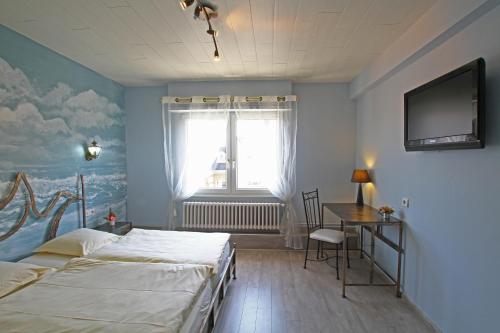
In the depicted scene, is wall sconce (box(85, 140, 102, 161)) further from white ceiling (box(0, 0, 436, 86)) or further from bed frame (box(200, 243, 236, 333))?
bed frame (box(200, 243, 236, 333))

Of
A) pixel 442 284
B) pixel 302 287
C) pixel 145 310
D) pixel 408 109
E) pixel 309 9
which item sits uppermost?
pixel 309 9

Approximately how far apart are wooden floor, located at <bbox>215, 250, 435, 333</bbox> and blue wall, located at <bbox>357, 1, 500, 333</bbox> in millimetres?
272

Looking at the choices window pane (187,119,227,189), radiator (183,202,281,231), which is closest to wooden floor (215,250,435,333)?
radiator (183,202,281,231)

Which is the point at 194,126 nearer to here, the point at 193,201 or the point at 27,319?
the point at 193,201

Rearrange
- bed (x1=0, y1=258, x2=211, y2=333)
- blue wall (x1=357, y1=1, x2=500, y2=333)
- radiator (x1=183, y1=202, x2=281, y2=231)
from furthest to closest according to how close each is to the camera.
A: radiator (x1=183, y1=202, x2=281, y2=231)
blue wall (x1=357, y1=1, x2=500, y2=333)
bed (x1=0, y1=258, x2=211, y2=333)

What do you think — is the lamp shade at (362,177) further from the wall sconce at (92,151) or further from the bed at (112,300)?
the wall sconce at (92,151)

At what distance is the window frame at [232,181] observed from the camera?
415 centimetres

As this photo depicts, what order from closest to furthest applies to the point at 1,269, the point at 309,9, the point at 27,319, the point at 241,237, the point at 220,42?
the point at 27,319
the point at 1,269
the point at 309,9
the point at 220,42
the point at 241,237

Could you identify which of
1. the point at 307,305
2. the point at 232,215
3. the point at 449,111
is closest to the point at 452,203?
the point at 449,111

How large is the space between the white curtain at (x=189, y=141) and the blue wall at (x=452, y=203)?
2544mm

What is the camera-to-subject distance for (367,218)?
279 cm

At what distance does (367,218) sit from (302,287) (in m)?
1.08

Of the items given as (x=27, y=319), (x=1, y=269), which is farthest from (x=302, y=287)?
(x=1, y=269)

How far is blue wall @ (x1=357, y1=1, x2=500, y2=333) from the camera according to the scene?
160 centimetres
